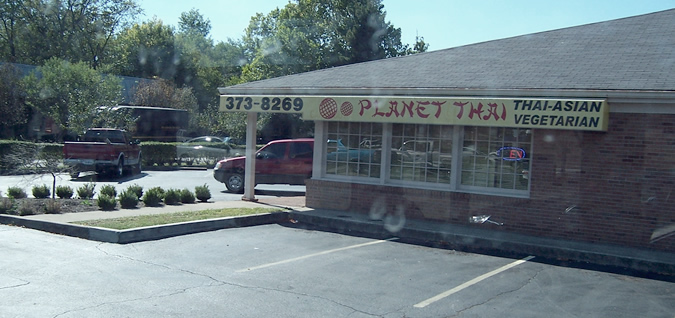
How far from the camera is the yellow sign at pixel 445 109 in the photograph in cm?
1030

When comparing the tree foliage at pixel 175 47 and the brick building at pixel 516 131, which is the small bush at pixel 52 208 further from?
the tree foliage at pixel 175 47

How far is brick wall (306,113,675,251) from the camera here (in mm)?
10453

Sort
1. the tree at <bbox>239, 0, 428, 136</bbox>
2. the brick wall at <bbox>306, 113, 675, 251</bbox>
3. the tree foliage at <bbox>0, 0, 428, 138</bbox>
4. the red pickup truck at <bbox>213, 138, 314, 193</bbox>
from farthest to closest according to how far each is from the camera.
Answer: the tree at <bbox>239, 0, 428, 136</bbox>
the tree foliage at <bbox>0, 0, 428, 138</bbox>
the red pickup truck at <bbox>213, 138, 314, 193</bbox>
the brick wall at <bbox>306, 113, 675, 251</bbox>

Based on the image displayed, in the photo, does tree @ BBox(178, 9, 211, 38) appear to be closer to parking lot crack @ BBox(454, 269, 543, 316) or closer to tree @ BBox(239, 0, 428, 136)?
tree @ BBox(239, 0, 428, 136)

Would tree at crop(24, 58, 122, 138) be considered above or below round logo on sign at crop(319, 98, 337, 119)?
above

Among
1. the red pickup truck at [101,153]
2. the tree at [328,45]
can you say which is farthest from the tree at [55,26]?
the red pickup truck at [101,153]

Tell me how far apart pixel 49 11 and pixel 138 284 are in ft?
178

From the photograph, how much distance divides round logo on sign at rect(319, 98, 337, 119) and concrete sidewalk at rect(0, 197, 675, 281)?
212 cm

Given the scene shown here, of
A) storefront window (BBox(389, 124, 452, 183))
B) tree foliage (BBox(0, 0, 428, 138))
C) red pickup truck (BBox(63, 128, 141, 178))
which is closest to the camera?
storefront window (BBox(389, 124, 452, 183))

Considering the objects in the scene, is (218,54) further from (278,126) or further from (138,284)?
(138,284)

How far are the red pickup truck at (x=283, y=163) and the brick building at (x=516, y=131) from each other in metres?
3.23

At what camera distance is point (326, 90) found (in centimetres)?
1316

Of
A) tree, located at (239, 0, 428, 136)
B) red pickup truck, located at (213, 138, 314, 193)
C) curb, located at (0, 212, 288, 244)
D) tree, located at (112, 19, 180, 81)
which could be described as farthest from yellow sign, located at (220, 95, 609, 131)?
tree, located at (112, 19, 180, 81)

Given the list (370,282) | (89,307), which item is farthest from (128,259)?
(370,282)
